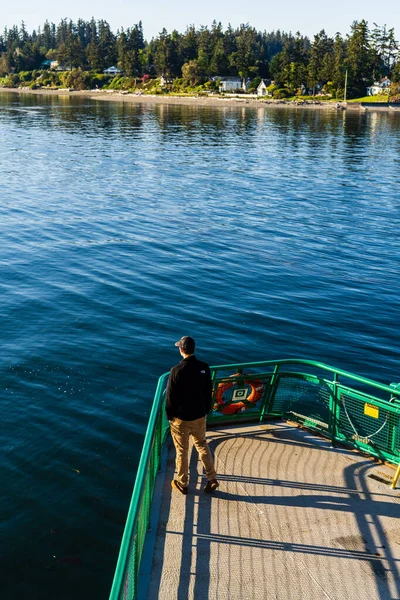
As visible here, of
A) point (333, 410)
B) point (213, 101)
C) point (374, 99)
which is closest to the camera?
point (333, 410)

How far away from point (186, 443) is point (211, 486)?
793 mm

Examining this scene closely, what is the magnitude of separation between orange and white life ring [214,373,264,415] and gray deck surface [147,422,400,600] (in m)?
0.61

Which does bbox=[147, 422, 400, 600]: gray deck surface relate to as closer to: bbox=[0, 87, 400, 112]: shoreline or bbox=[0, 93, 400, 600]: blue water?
bbox=[0, 93, 400, 600]: blue water

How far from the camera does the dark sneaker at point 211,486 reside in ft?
31.3

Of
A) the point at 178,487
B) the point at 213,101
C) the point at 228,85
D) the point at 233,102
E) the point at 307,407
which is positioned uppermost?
the point at 228,85

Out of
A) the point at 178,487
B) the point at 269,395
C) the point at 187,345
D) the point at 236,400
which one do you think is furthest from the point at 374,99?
the point at 178,487

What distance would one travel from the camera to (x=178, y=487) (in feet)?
31.5

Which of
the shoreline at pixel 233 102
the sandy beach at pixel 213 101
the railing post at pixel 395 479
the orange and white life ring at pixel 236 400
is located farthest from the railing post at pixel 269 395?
the sandy beach at pixel 213 101

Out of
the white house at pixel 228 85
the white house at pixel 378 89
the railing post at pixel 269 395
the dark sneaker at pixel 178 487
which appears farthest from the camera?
the white house at pixel 228 85

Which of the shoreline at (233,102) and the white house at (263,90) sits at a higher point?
the white house at (263,90)

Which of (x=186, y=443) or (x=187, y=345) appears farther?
(x=186, y=443)

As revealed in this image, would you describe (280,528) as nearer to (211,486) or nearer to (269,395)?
(211,486)

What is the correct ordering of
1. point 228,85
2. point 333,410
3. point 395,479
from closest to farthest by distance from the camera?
1. point 395,479
2. point 333,410
3. point 228,85

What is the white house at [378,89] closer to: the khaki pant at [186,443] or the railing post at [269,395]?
the railing post at [269,395]
